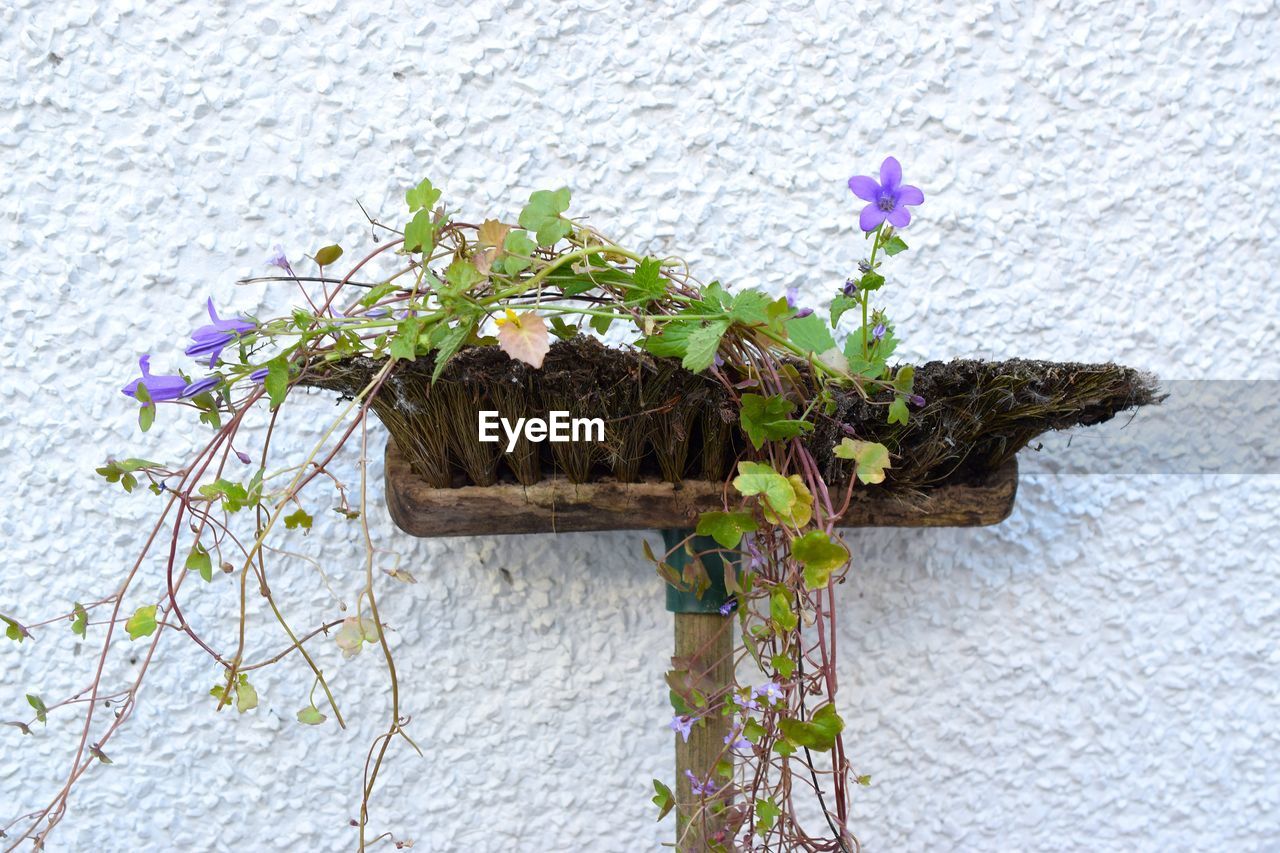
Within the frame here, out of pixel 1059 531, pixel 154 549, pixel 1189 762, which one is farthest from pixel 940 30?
pixel 154 549

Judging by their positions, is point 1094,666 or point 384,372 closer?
point 384,372

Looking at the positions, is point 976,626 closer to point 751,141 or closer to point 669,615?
point 669,615

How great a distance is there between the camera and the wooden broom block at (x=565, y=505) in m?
0.61

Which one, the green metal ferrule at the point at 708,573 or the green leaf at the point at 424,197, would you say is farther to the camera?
the green metal ferrule at the point at 708,573

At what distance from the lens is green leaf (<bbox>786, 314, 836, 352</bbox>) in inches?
22.6

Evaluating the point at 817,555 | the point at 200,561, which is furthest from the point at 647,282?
the point at 200,561

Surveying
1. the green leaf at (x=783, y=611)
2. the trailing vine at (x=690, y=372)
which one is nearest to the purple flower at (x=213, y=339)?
the trailing vine at (x=690, y=372)

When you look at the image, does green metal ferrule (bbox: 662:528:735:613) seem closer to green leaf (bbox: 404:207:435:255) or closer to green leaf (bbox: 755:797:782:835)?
green leaf (bbox: 755:797:782:835)

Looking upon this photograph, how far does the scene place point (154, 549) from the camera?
2.49 ft

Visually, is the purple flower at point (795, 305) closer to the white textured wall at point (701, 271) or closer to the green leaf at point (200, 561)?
the white textured wall at point (701, 271)

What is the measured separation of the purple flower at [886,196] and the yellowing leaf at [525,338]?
0.20 m

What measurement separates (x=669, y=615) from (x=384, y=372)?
0.35 metres

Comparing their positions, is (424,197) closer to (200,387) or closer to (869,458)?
(200,387)

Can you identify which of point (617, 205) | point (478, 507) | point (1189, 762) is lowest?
point (1189, 762)
